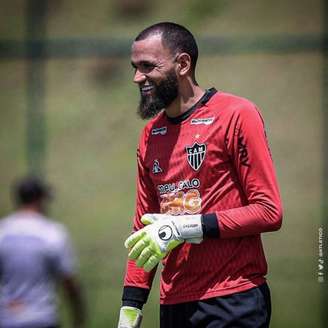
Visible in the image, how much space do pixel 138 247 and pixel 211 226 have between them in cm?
36

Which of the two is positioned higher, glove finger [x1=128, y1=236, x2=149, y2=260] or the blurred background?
the blurred background

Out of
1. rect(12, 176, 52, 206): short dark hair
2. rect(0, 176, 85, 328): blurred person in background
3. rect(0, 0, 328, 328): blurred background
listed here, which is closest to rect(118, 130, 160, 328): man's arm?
rect(0, 176, 85, 328): blurred person in background

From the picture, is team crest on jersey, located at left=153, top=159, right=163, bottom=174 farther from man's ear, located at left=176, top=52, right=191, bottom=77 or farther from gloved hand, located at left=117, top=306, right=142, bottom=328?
gloved hand, located at left=117, top=306, right=142, bottom=328

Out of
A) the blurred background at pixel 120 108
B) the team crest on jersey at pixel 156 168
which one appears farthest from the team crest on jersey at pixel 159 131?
the blurred background at pixel 120 108

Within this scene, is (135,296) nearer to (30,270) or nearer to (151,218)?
(151,218)

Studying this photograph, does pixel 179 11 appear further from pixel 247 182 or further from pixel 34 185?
pixel 247 182

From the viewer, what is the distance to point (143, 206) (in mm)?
4551

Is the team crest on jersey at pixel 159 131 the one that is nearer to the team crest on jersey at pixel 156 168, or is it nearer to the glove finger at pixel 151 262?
the team crest on jersey at pixel 156 168

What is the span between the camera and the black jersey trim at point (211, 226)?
407 cm

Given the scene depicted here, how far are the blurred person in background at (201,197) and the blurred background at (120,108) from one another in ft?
9.55


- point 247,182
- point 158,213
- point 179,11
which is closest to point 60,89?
point 179,11

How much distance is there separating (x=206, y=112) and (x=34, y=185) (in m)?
1.98

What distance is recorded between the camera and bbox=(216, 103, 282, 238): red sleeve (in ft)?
13.3

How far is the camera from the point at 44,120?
7.44 metres
